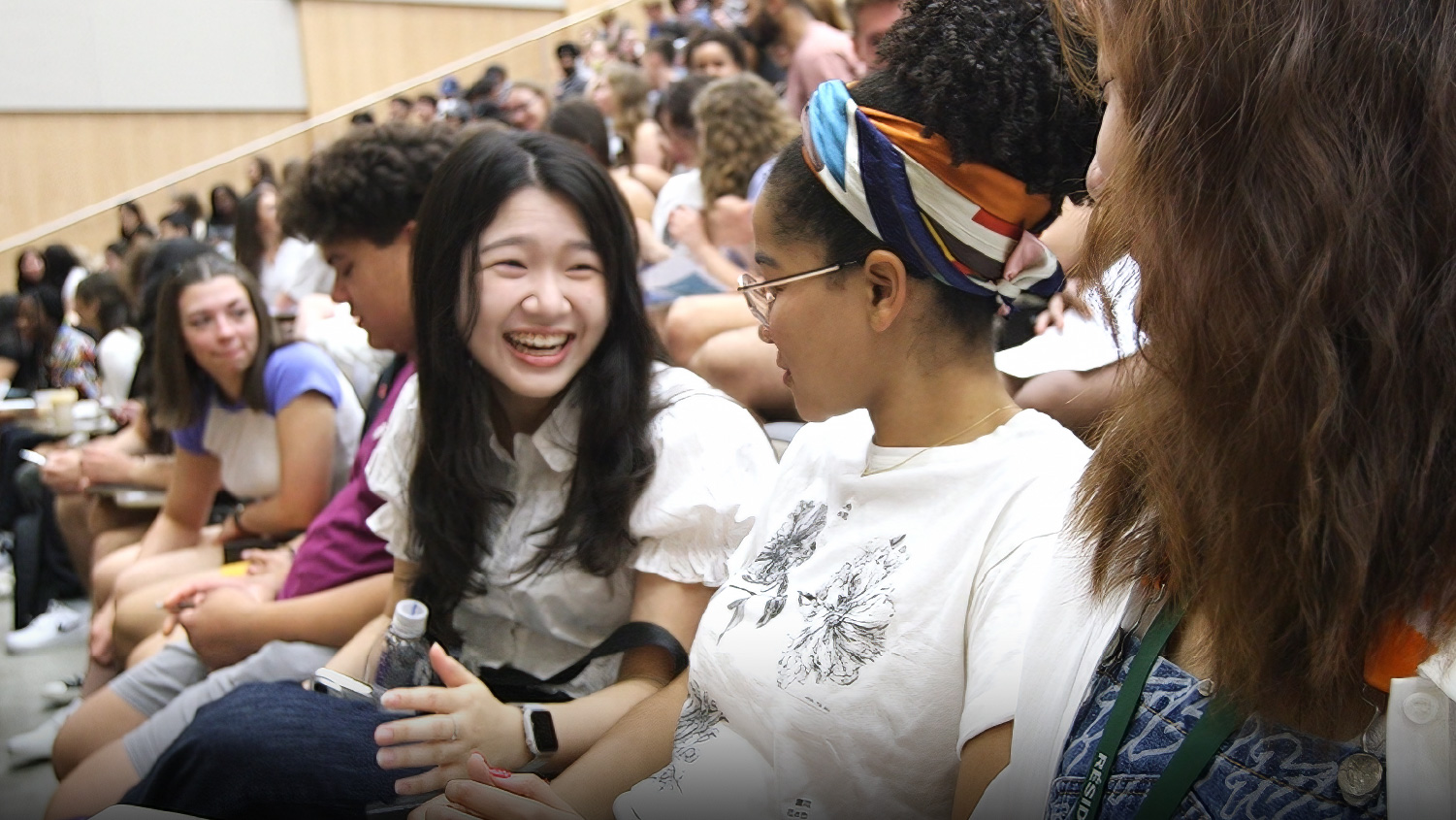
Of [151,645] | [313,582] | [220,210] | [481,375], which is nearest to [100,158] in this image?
[220,210]

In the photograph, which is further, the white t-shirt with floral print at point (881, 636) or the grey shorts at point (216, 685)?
the grey shorts at point (216, 685)

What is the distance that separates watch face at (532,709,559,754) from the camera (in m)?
1.42

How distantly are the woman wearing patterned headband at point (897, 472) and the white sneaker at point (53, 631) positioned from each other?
12.4ft

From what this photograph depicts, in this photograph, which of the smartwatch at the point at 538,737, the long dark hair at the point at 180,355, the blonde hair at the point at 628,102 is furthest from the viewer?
the blonde hair at the point at 628,102

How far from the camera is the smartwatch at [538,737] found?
1408 mm

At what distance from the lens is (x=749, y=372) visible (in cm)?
205

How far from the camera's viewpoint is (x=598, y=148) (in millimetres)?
4902

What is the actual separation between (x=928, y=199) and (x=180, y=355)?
2.26m

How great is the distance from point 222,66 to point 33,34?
3.73m

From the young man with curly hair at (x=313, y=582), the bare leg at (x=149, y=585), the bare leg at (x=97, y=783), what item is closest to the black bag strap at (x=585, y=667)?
the young man with curly hair at (x=313, y=582)

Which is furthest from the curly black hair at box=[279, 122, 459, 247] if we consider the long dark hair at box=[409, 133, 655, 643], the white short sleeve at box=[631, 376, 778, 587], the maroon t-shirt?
the white short sleeve at box=[631, 376, 778, 587]

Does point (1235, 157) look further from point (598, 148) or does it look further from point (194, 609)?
point (598, 148)

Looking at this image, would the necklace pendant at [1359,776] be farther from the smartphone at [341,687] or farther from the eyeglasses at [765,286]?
the smartphone at [341,687]

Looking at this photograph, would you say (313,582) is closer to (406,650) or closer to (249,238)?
(406,650)
